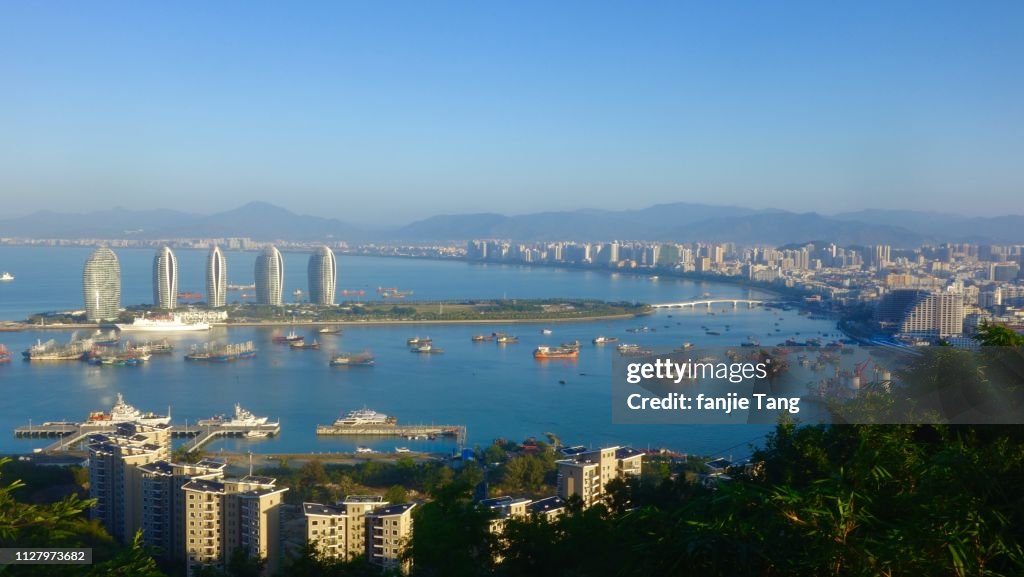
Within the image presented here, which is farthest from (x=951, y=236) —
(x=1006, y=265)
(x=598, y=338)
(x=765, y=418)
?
(x=765, y=418)

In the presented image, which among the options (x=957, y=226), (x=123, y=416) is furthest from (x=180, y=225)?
(x=123, y=416)

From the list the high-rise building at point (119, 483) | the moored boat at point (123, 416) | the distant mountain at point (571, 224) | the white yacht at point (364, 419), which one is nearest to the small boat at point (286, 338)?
the moored boat at point (123, 416)

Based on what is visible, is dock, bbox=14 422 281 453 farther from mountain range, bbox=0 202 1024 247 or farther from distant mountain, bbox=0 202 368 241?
distant mountain, bbox=0 202 368 241

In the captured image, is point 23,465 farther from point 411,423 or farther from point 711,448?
point 711,448

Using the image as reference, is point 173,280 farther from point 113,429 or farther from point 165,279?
point 113,429

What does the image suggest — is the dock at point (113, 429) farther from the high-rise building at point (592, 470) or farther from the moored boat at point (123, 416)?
the high-rise building at point (592, 470)

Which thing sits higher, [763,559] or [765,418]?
[763,559]
